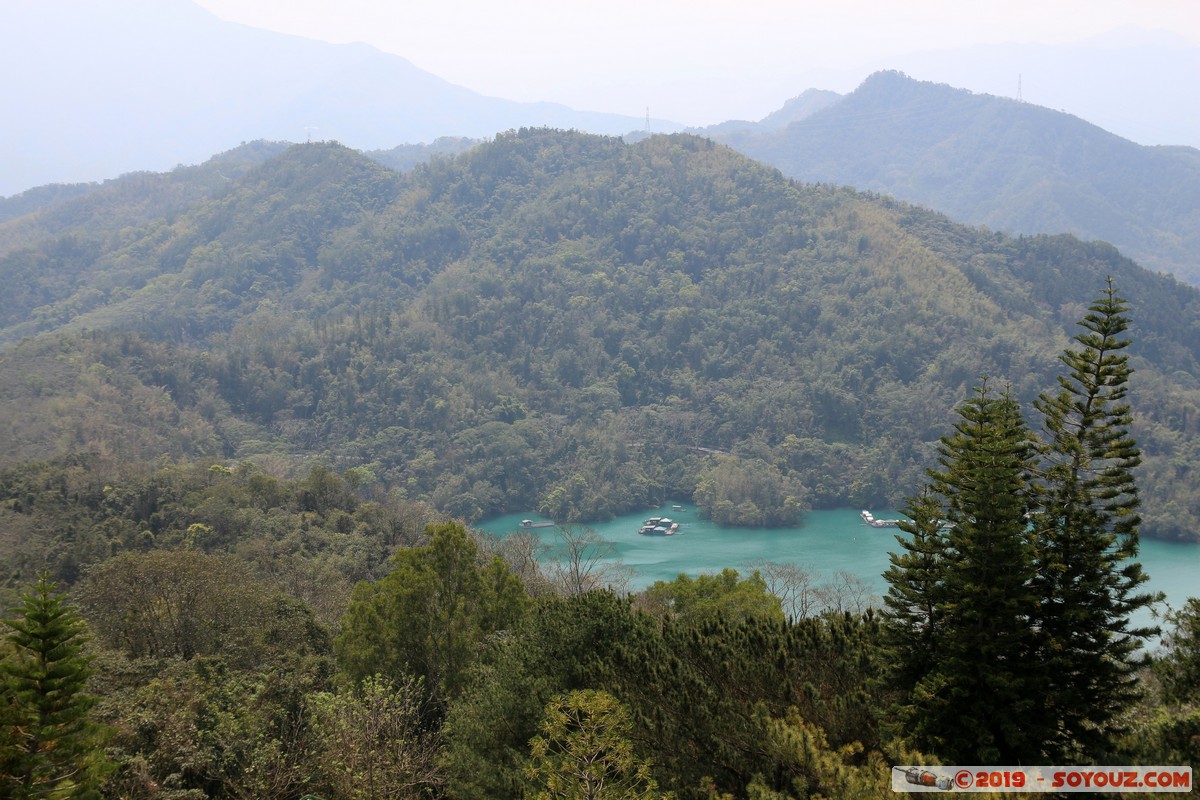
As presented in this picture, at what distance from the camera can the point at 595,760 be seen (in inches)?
383

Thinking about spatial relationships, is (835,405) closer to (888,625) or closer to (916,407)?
(916,407)

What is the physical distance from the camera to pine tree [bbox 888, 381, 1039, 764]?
404 inches

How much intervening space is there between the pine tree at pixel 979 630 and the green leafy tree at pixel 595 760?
3.09m

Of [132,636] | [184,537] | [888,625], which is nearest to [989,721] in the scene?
[888,625]

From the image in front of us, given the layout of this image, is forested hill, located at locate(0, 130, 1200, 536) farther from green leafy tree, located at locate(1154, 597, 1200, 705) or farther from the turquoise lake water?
green leafy tree, located at locate(1154, 597, 1200, 705)

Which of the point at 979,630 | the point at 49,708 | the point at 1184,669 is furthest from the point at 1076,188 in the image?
the point at 49,708

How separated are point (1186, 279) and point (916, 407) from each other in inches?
3661

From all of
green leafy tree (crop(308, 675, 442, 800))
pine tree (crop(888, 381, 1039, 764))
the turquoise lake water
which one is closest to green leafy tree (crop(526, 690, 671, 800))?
green leafy tree (crop(308, 675, 442, 800))

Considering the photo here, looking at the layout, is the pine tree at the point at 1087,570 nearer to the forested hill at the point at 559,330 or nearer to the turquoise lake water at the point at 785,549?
the turquoise lake water at the point at 785,549

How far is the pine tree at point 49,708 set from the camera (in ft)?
29.1

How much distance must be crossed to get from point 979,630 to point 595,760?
4663mm

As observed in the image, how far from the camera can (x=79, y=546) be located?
30.1m

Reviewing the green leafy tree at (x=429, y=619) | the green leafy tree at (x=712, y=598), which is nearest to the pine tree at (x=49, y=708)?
the green leafy tree at (x=429, y=619)

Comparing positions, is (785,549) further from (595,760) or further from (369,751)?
(595,760)
